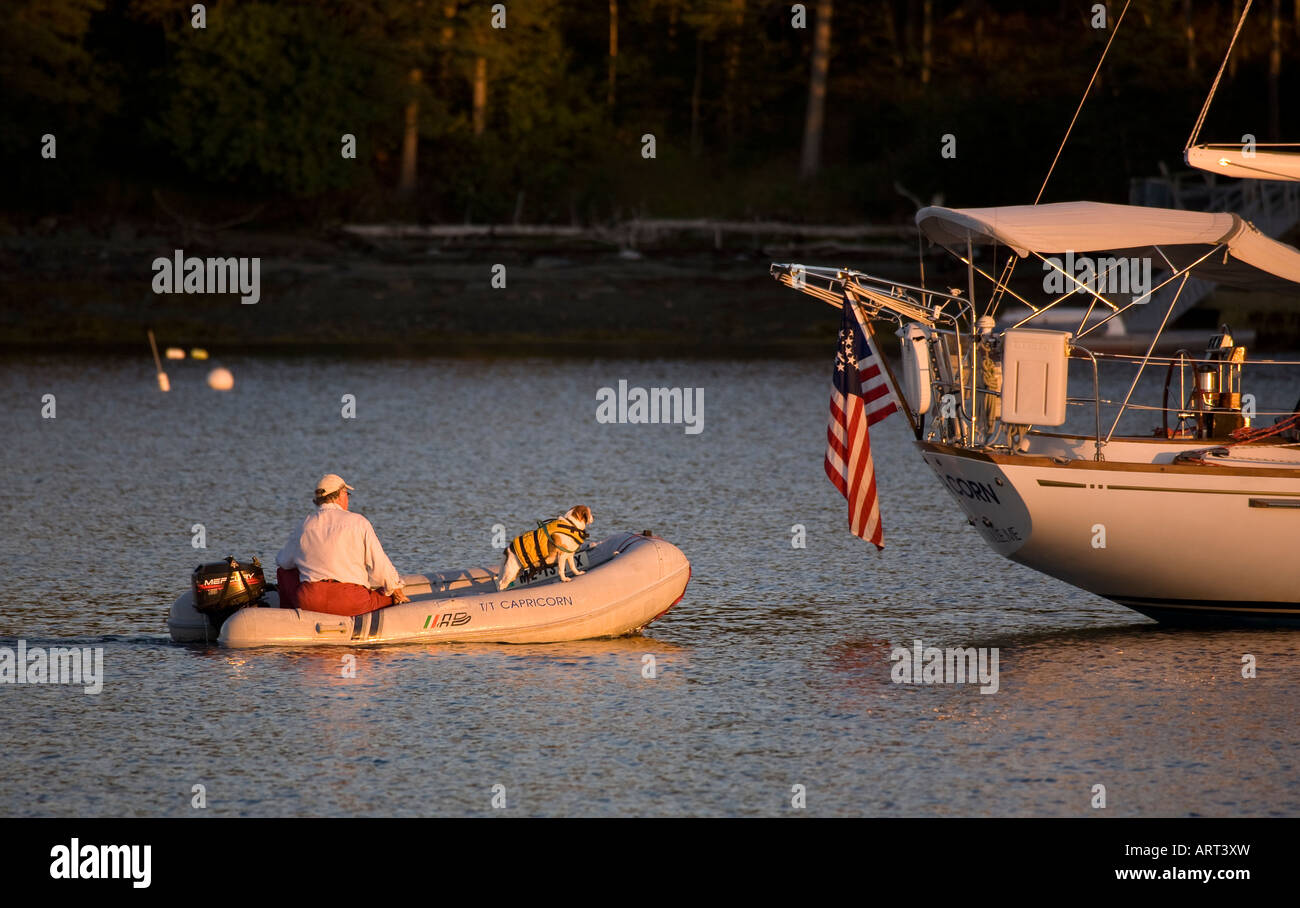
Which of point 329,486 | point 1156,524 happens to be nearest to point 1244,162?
point 1156,524

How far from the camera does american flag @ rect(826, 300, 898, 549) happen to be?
14.6 m

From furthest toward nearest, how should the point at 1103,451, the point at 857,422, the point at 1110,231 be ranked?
the point at 1103,451 → the point at 857,422 → the point at 1110,231

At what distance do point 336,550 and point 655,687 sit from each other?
257 centimetres

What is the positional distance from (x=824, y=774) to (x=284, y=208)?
163 ft

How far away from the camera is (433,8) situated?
57.0m

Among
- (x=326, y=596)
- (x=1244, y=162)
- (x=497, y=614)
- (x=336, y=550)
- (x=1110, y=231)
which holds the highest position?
(x=1244, y=162)

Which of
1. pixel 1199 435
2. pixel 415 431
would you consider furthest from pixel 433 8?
pixel 1199 435

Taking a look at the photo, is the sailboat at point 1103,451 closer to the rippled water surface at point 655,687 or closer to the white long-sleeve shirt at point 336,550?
the rippled water surface at point 655,687

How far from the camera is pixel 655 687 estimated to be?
12.7m

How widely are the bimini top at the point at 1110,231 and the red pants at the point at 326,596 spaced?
5.36 metres

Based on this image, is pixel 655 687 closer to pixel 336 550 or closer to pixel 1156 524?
pixel 336 550

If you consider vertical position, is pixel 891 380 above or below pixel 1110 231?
below

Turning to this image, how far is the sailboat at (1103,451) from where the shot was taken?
13.7m
